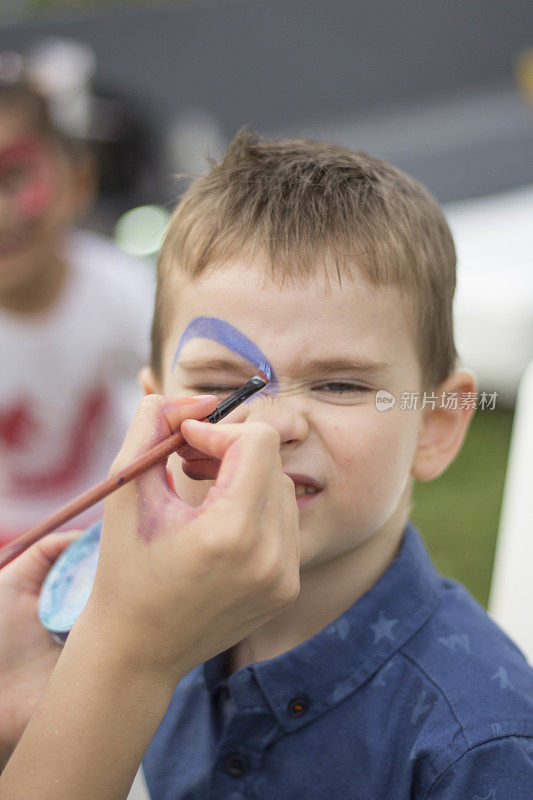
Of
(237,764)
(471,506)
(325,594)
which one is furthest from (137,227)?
(237,764)

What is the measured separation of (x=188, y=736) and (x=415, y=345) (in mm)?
577

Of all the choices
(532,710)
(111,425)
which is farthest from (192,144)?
(532,710)

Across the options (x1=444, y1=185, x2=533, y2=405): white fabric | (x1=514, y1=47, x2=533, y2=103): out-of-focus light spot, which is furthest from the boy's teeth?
(x1=514, y1=47, x2=533, y2=103): out-of-focus light spot

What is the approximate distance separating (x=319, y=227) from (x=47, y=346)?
132 cm

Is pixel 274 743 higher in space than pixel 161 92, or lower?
lower

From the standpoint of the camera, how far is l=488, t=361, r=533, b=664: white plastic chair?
1305 mm

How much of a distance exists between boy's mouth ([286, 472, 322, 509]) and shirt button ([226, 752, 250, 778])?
12.3 inches

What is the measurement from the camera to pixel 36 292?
2.21 metres

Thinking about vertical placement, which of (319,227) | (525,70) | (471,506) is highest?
(525,70)

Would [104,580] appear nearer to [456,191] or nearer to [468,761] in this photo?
[468,761]

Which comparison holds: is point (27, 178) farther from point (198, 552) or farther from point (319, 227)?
point (198, 552)

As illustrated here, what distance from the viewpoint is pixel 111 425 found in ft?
7.07

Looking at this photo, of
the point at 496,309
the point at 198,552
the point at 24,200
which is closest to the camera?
the point at 198,552

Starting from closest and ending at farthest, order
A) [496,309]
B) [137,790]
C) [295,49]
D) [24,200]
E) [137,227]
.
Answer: [137,790] → [24,200] → [496,309] → [137,227] → [295,49]
